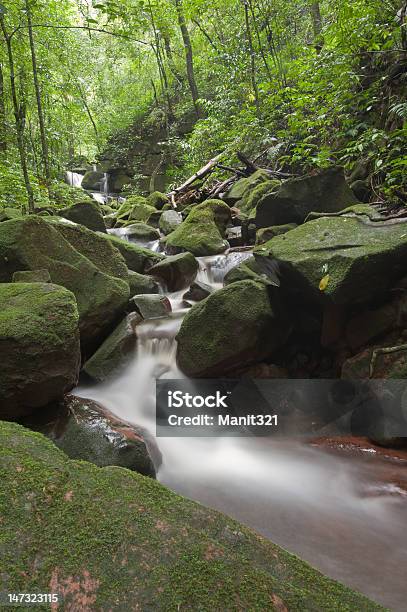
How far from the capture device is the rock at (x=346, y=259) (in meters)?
4.07

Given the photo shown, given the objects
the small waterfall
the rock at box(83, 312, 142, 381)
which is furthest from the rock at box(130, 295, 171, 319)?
the small waterfall

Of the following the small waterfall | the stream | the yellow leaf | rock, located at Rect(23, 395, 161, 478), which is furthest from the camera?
the small waterfall

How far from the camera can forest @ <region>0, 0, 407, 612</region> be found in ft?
4.98

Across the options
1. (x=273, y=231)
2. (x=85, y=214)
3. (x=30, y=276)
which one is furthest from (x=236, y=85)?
(x=30, y=276)

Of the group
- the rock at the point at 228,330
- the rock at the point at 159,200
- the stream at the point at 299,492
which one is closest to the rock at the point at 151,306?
the stream at the point at 299,492

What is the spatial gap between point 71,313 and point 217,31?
16.2 meters

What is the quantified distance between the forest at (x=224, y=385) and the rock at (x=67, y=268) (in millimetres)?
26

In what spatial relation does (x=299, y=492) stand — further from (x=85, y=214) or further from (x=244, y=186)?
(x=244, y=186)

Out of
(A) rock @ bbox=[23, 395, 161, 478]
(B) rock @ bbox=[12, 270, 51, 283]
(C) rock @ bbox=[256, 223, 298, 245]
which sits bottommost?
(A) rock @ bbox=[23, 395, 161, 478]

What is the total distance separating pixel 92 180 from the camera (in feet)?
68.4

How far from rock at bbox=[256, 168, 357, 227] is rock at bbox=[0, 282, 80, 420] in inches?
182

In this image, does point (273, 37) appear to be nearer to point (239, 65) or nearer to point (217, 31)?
point (239, 65)

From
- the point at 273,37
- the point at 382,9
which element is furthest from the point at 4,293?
the point at 273,37

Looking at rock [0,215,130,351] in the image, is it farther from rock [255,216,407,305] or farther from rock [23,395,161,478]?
rock [255,216,407,305]
